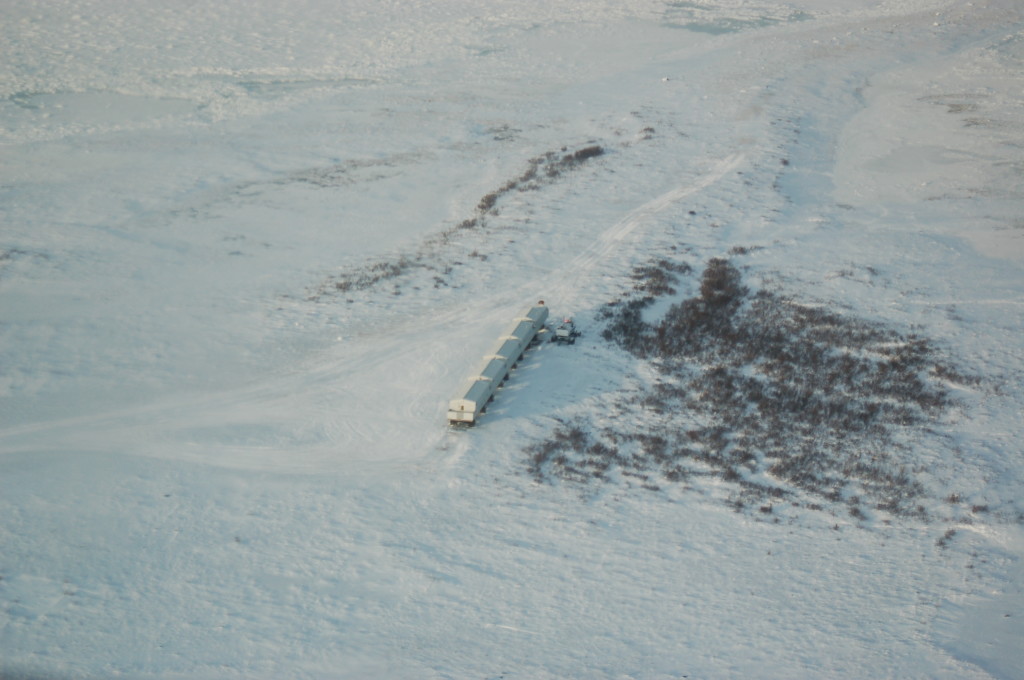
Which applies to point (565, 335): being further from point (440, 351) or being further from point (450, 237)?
point (450, 237)

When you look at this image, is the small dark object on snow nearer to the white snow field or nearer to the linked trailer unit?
the white snow field

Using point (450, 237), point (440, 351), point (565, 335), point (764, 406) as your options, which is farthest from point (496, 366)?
point (450, 237)

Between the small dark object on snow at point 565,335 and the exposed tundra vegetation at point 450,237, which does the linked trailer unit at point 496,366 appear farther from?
the exposed tundra vegetation at point 450,237

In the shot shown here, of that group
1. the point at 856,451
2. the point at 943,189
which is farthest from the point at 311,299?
the point at 943,189

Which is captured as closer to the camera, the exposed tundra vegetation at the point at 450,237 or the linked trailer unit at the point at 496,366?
the linked trailer unit at the point at 496,366

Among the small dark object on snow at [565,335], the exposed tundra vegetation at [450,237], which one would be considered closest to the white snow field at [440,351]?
the exposed tundra vegetation at [450,237]

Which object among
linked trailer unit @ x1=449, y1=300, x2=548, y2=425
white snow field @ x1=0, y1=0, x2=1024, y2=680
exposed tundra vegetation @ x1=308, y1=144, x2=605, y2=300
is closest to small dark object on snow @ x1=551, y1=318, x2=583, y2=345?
white snow field @ x1=0, y1=0, x2=1024, y2=680

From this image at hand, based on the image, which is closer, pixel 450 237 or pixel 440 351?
pixel 440 351
